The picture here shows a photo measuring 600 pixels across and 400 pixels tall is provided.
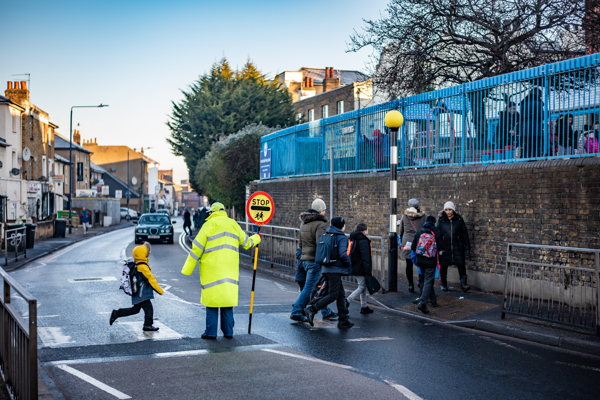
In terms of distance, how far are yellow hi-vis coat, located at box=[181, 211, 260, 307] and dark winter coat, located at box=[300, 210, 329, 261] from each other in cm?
191

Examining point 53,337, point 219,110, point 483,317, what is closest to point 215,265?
point 53,337

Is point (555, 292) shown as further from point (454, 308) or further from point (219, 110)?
point (219, 110)

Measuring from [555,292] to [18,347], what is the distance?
6706 millimetres

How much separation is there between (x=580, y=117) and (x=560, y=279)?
11.8ft

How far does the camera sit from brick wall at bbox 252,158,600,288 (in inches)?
371

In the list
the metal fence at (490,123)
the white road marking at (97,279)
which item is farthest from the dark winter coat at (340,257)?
the white road marking at (97,279)

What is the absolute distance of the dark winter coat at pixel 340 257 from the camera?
8461 millimetres

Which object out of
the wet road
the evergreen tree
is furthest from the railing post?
the evergreen tree

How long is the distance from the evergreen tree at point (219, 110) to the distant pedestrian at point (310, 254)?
25533 mm

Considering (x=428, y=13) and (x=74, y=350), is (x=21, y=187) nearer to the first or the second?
(x=428, y=13)

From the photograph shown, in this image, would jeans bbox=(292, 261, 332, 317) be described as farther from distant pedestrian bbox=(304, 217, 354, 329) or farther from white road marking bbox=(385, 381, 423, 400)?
white road marking bbox=(385, 381, 423, 400)

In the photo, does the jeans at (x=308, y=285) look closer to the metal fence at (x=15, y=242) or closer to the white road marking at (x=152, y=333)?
the white road marking at (x=152, y=333)

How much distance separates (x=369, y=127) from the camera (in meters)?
16.5

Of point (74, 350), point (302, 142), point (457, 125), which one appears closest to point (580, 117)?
point (457, 125)
